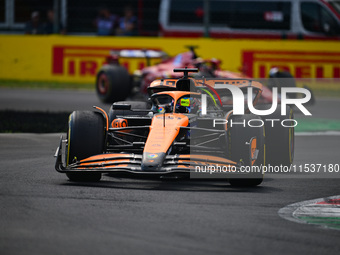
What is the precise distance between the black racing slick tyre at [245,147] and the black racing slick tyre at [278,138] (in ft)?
3.22

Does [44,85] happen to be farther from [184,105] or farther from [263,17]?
[184,105]

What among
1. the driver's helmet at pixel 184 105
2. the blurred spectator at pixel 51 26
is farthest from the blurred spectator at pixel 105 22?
the driver's helmet at pixel 184 105

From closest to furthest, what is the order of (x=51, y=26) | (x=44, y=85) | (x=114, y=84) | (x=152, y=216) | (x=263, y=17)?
→ (x=152, y=216) < (x=114, y=84) < (x=263, y=17) < (x=44, y=85) < (x=51, y=26)

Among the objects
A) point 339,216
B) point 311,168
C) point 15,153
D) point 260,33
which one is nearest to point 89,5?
point 260,33

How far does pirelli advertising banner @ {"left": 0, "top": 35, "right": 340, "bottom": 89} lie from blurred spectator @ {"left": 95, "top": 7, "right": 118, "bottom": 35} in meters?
0.27

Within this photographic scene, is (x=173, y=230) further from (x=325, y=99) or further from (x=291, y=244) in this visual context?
(x=325, y=99)

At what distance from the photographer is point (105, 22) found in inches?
838

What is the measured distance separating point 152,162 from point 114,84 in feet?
33.7

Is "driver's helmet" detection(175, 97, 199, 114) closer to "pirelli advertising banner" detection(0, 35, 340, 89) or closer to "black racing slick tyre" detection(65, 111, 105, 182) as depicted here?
"black racing slick tyre" detection(65, 111, 105, 182)

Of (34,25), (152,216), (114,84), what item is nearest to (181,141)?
(152,216)

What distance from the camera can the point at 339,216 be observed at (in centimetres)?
662

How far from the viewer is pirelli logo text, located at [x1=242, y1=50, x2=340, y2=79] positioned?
2034cm

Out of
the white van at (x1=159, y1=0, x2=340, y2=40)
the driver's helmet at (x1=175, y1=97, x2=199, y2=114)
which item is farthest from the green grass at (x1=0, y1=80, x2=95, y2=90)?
the driver's helmet at (x1=175, y1=97, x2=199, y2=114)

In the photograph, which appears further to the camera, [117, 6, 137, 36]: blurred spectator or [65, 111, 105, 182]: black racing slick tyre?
[117, 6, 137, 36]: blurred spectator
